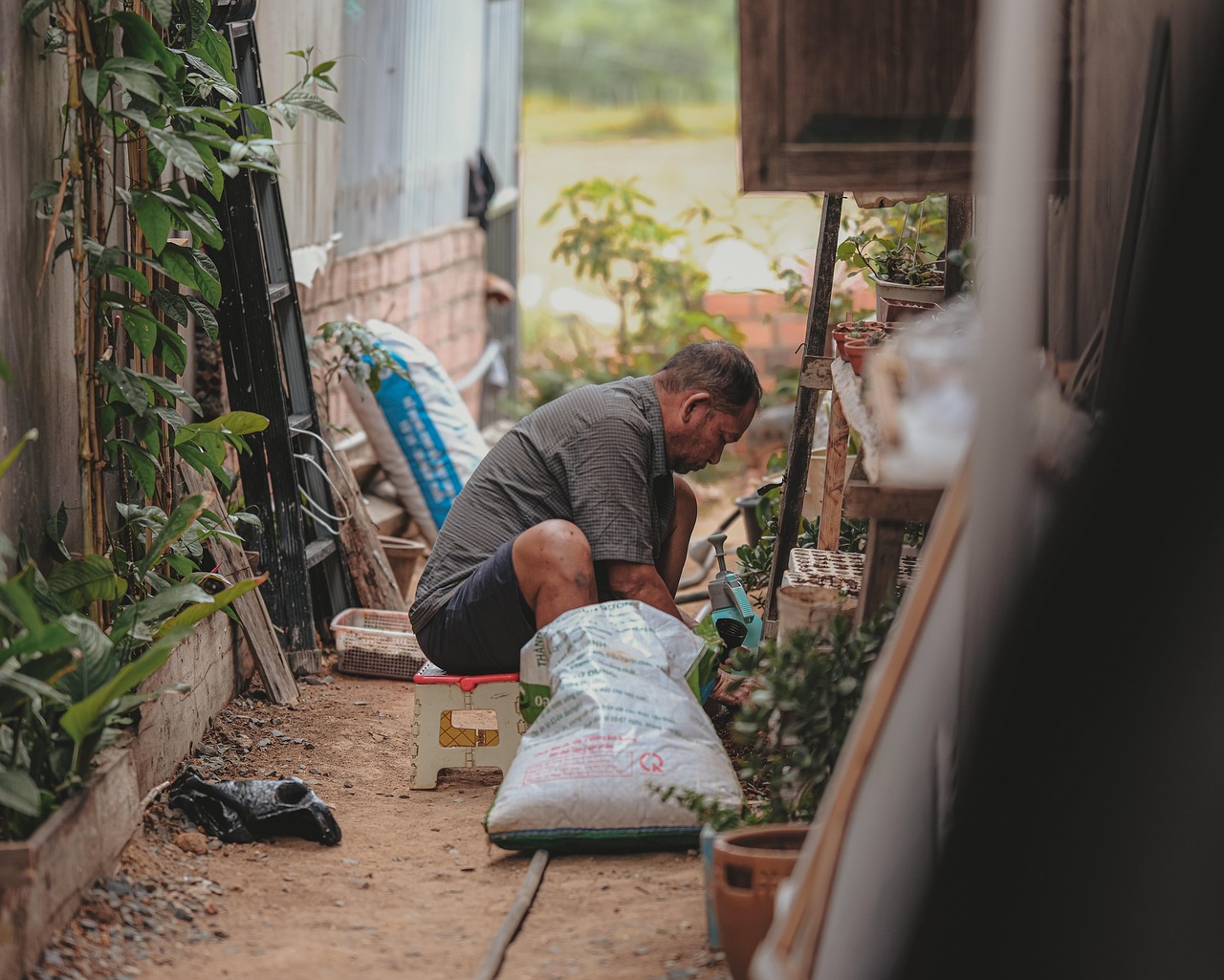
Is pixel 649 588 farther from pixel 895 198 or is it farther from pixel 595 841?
pixel 895 198

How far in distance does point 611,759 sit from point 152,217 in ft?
5.09

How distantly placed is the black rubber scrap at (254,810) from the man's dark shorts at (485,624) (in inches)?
22.2

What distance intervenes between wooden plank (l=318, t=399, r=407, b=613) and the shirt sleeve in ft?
5.46

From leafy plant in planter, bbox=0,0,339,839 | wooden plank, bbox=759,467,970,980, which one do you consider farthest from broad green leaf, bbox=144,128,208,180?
wooden plank, bbox=759,467,970,980

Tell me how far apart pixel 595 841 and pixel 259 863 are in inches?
29.9

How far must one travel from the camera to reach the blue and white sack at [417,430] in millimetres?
5723

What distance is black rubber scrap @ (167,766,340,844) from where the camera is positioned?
307 cm

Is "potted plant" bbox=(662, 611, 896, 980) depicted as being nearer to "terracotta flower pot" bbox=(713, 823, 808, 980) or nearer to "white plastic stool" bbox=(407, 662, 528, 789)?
"terracotta flower pot" bbox=(713, 823, 808, 980)

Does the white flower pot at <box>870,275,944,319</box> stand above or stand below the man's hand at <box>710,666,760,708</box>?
above

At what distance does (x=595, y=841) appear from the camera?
283 centimetres

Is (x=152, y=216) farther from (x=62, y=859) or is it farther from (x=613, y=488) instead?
(x=62, y=859)

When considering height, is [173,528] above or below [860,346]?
below

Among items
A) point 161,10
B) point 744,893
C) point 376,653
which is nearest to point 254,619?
point 376,653

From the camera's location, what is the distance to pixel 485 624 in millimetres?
3441
